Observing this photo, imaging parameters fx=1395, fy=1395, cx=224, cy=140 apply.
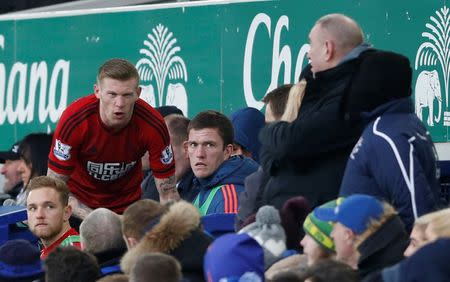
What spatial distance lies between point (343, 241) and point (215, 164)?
297 centimetres

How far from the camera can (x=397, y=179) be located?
671 centimetres

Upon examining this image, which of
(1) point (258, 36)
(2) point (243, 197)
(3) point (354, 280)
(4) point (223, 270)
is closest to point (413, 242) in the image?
(3) point (354, 280)

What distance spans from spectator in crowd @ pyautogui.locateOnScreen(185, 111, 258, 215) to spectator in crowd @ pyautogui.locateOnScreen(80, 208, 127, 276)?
5.10ft

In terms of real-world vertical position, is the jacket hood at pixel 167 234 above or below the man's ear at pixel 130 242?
above

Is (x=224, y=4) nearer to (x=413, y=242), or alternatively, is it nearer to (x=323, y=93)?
(x=323, y=93)

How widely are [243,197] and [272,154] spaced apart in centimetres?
59

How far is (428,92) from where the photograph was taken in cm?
948

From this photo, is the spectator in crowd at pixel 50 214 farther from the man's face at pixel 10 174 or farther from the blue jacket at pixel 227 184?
the man's face at pixel 10 174

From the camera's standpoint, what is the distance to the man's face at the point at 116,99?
8.99 meters

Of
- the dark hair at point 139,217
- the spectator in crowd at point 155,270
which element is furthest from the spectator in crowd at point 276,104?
the spectator in crowd at point 155,270

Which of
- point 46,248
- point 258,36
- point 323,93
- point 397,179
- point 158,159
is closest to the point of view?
point 397,179

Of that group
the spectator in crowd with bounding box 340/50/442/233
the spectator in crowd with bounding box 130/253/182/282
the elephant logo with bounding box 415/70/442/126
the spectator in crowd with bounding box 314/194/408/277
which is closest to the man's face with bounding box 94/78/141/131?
the elephant logo with bounding box 415/70/442/126

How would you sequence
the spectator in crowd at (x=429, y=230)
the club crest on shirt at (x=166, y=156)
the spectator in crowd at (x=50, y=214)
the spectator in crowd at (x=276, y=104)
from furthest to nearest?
1. the club crest on shirt at (x=166, y=156)
2. the spectator in crowd at (x=50, y=214)
3. the spectator in crowd at (x=276, y=104)
4. the spectator in crowd at (x=429, y=230)

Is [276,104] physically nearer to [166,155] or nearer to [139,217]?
[166,155]
